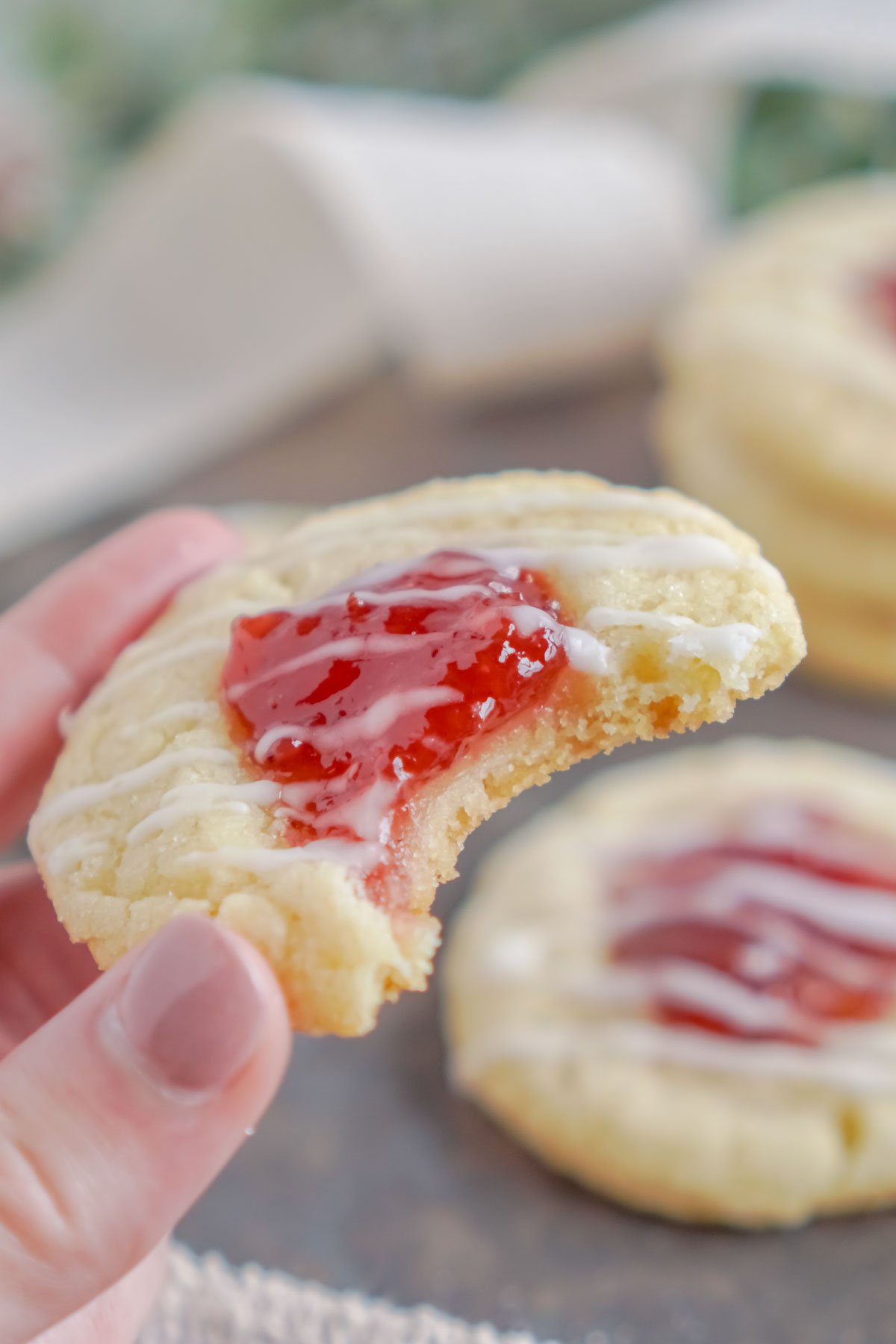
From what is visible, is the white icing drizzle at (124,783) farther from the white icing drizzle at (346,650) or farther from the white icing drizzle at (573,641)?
the white icing drizzle at (573,641)

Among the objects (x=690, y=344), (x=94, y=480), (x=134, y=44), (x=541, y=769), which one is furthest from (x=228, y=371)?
(x=541, y=769)

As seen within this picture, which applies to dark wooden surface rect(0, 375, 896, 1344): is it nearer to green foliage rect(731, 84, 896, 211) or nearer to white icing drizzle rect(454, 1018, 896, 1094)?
white icing drizzle rect(454, 1018, 896, 1094)

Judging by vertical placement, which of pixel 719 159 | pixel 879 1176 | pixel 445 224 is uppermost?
pixel 445 224

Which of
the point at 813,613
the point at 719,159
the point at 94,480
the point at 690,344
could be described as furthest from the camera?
the point at 719,159

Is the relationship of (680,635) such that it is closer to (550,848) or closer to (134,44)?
(550,848)

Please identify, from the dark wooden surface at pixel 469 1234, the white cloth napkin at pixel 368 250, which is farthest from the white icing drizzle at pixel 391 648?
the white cloth napkin at pixel 368 250

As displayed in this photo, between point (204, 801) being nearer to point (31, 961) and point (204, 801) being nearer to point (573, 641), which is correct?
point (573, 641)

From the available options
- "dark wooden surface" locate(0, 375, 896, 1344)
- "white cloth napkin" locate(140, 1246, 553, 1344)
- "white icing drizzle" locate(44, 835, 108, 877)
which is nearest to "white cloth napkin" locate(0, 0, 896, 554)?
"dark wooden surface" locate(0, 375, 896, 1344)
